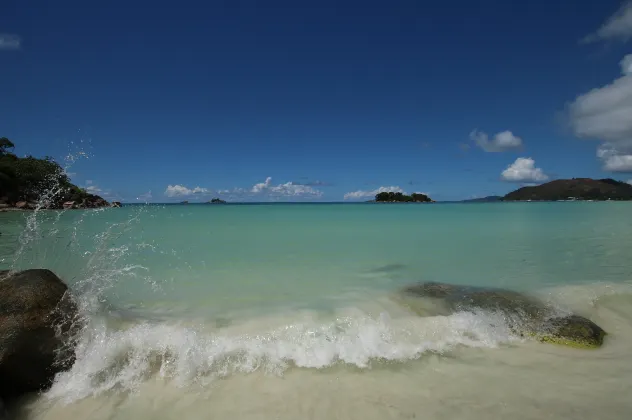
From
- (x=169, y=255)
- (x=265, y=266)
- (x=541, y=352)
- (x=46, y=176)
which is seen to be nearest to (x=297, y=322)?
(x=541, y=352)

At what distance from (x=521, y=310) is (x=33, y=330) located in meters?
8.69

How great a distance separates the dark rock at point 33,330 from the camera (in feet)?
14.0

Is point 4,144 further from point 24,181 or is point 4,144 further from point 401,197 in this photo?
point 401,197

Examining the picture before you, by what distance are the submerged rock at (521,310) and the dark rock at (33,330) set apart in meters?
7.18

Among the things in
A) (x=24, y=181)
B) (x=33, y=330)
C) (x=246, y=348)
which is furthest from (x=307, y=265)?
(x=24, y=181)

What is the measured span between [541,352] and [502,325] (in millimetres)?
955

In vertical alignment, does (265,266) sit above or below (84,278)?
below

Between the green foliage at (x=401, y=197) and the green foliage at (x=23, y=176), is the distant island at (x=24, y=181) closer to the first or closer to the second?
the green foliage at (x=23, y=176)

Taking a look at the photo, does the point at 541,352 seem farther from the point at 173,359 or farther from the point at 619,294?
the point at 173,359

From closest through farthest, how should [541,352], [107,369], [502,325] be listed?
[107,369]
[541,352]
[502,325]

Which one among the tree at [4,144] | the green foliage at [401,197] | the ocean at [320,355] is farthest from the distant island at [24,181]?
the green foliage at [401,197]

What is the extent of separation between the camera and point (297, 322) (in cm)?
679

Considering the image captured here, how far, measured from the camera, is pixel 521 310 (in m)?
6.99

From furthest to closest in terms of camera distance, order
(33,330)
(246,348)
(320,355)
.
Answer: (246,348) < (320,355) < (33,330)
